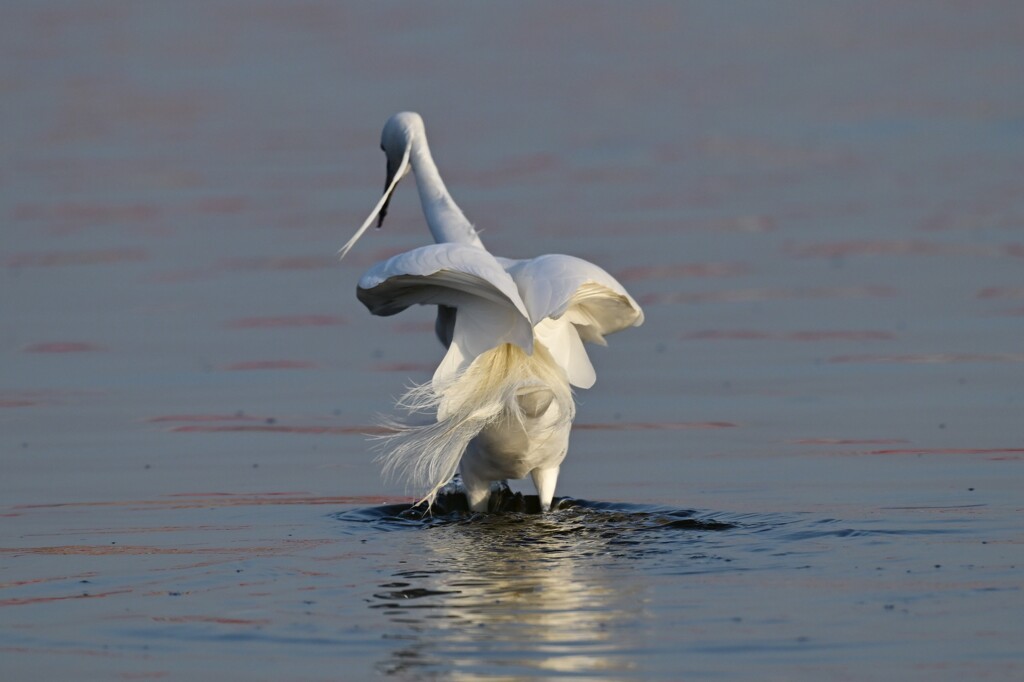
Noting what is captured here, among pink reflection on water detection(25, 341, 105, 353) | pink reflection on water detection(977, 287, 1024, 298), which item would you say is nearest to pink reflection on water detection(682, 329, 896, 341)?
pink reflection on water detection(977, 287, 1024, 298)

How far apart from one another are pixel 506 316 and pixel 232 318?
17.1 ft

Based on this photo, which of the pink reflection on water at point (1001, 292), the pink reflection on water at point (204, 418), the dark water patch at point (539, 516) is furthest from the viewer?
the pink reflection on water at point (1001, 292)

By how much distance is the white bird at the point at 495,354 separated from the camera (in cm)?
817

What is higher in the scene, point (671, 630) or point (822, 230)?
point (822, 230)

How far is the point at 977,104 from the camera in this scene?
67.8ft

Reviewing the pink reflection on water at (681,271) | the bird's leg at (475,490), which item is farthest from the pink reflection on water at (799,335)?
the bird's leg at (475,490)

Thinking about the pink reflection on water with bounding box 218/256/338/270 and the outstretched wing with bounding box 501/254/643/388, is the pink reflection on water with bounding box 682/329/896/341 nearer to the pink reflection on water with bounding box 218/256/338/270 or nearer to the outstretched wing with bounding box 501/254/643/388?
the outstretched wing with bounding box 501/254/643/388

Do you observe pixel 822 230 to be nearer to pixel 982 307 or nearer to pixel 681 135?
pixel 982 307

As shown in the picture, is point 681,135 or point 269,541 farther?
point 681,135

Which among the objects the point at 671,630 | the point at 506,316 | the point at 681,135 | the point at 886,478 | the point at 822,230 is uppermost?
the point at 681,135

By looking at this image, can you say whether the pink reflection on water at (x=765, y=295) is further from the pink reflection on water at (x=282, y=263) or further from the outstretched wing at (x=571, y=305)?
the outstretched wing at (x=571, y=305)

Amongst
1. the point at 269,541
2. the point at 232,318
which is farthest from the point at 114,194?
the point at 269,541

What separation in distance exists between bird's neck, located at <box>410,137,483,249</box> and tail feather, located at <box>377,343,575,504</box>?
98cm

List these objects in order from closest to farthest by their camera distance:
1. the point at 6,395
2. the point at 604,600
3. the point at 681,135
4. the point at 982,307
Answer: the point at 604,600 → the point at 6,395 → the point at 982,307 → the point at 681,135
